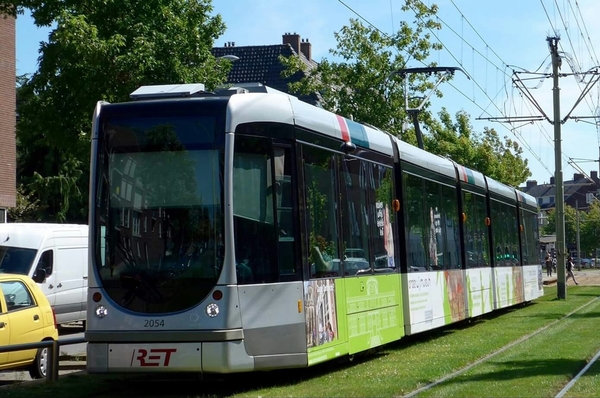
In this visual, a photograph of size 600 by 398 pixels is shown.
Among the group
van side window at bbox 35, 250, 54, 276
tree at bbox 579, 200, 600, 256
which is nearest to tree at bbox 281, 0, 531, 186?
van side window at bbox 35, 250, 54, 276

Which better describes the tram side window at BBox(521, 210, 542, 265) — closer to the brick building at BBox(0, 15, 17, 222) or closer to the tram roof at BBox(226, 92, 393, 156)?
the brick building at BBox(0, 15, 17, 222)

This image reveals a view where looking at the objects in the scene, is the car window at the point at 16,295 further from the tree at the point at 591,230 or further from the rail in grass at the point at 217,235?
the tree at the point at 591,230

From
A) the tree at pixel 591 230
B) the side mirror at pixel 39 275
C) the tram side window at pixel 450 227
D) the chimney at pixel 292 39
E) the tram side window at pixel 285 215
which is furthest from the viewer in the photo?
the tree at pixel 591 230

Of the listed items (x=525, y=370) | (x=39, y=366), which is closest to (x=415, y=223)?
(x=525, y=370)

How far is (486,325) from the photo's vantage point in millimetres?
23297

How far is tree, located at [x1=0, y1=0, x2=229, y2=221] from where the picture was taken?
647 inches

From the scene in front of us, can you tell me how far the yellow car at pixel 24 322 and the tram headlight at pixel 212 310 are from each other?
359 cm

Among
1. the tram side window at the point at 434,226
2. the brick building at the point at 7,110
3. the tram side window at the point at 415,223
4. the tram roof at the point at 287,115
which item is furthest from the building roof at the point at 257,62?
the tram roof at the point at 287,115

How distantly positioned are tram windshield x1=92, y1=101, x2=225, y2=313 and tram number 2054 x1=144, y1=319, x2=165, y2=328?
0.36 ft

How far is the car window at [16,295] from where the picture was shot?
1419cm

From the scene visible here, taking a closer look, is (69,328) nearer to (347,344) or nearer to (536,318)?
(536,318)

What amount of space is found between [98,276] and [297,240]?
7.42ft

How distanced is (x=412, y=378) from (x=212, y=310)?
8.94ft

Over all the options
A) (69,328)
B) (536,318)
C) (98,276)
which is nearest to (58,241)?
(69,328)
